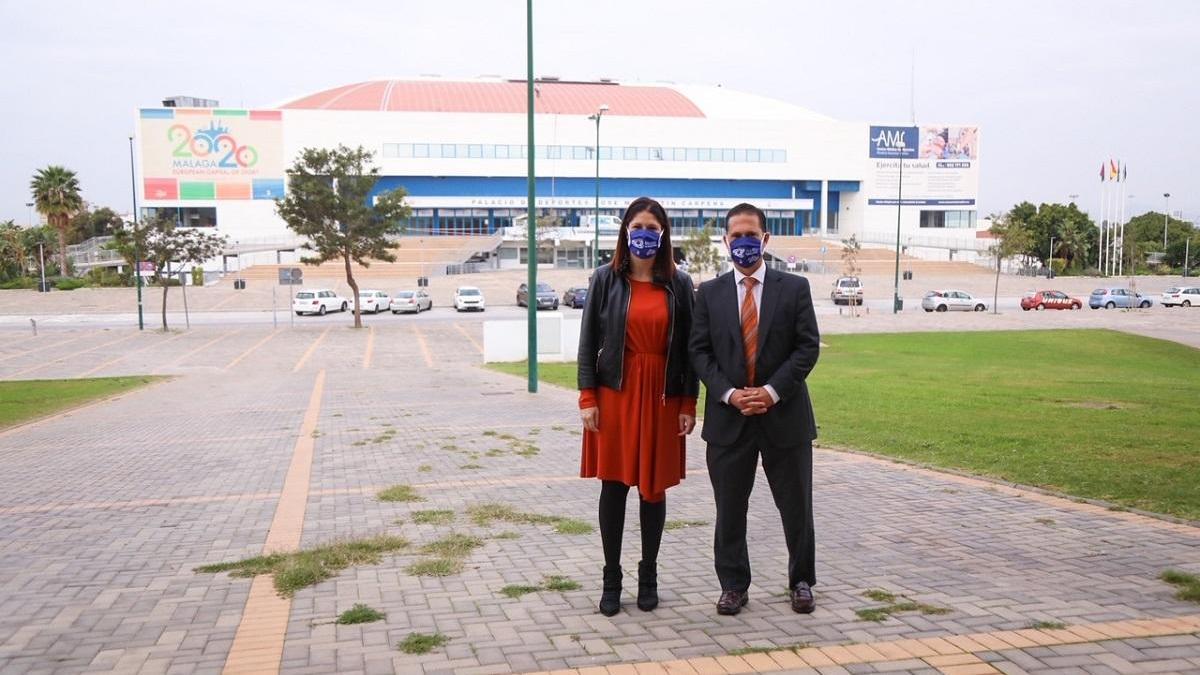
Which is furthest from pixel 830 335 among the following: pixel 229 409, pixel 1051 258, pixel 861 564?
pixel 1051 258

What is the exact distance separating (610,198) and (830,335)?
183 feet

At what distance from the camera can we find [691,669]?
3.70m

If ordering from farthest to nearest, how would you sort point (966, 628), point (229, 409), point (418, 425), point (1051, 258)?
point (1051, 258) → point (229, 409) → point (418, 425) → point (966, 628)

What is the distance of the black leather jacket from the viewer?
4297 millimetres

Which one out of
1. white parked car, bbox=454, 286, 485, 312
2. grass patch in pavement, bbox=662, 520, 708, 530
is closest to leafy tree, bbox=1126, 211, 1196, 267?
white parked car, bbox=454, 286, 485, 312

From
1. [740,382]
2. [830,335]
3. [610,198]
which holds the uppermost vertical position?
[610,198]

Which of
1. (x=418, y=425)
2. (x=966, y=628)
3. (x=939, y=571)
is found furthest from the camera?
(x=418, y=425)

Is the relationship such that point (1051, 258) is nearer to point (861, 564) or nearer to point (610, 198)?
point (610, 198)

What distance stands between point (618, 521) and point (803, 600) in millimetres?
923

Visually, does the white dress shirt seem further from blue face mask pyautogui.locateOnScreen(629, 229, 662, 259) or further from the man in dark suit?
blue face mask pyautogui.locateOnScreen(629, 229, 662, 259)

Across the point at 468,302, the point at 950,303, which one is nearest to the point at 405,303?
the point at 468,302

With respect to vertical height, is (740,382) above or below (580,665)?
above

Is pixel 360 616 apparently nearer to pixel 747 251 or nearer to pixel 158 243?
pixel 747 251

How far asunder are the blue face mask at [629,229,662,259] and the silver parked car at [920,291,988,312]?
1787 inches
